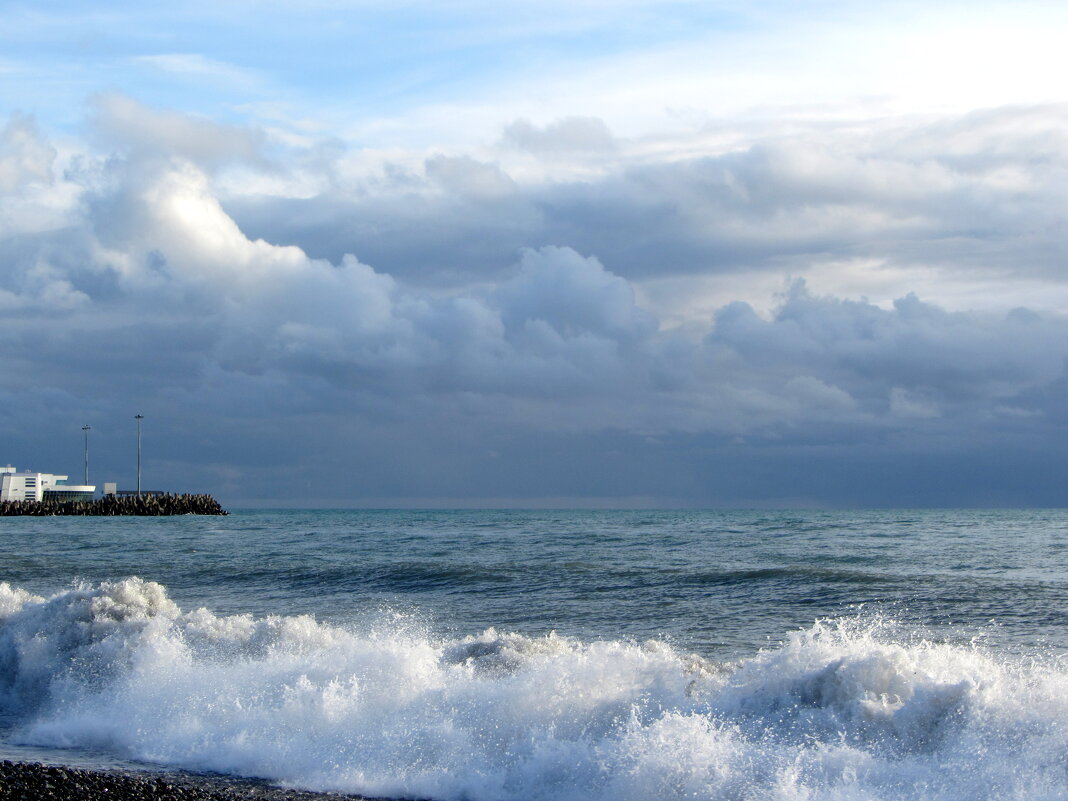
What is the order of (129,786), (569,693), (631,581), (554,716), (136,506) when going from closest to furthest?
1. (129,786)
2. (554,716)
3. (569,693)
4. (631,581)
5. (136,506)

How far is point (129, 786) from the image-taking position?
8.94m

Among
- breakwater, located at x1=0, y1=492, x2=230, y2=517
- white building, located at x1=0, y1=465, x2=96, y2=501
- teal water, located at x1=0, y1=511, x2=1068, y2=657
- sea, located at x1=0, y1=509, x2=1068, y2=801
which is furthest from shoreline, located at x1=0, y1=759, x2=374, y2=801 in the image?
white building, located at x1=0, y1=465, x2=96, y2=501

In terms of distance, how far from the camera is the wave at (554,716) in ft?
28.6

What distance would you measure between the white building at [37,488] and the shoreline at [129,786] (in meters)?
119

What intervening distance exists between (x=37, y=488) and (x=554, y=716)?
128 meters

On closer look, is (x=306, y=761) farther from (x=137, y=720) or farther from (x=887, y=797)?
(x=887, y=797)

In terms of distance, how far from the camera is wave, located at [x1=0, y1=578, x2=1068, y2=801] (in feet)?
28.6

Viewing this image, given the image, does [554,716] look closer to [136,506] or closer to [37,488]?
[136,506]

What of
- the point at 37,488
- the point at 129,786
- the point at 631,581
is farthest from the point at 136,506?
the point at 129,786

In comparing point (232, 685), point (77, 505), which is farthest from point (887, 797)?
point (77, 505)

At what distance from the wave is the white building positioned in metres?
116

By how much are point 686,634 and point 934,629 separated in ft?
13.6

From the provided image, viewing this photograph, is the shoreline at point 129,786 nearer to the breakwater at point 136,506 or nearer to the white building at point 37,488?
the breakwater at point 136,506

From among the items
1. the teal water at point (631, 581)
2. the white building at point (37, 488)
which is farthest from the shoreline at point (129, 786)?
the white building at point (37, 488)
